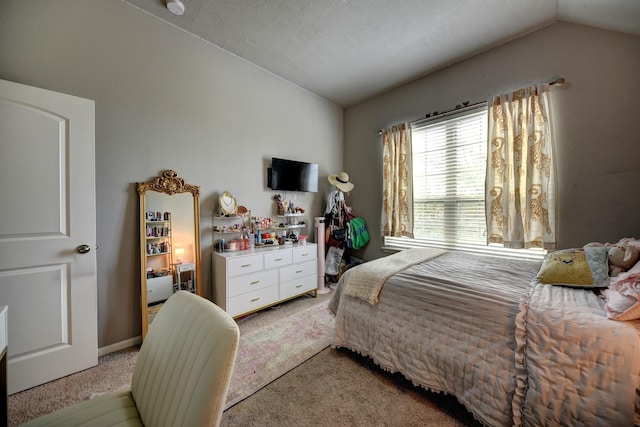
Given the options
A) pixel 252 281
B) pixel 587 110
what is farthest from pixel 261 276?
pixel 587 110

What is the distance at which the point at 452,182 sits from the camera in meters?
2.97

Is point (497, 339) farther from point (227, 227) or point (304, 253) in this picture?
point (227, 227)

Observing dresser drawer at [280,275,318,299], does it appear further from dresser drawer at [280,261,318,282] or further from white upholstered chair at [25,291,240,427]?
white upholstered chair at [25,291,240,427]

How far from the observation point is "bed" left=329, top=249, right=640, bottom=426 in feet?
3.28

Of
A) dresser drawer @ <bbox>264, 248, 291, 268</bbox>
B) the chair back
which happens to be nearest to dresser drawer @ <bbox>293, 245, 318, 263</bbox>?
dresser drawer @ <bbox>264, 248, 291, 268</bbox>

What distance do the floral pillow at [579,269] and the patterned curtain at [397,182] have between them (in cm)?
169

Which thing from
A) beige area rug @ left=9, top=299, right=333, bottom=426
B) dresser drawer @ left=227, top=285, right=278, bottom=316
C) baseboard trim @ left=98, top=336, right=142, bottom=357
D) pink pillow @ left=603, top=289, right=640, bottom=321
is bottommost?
beige area rug @ left=9, top=299, right=333, bottom=426

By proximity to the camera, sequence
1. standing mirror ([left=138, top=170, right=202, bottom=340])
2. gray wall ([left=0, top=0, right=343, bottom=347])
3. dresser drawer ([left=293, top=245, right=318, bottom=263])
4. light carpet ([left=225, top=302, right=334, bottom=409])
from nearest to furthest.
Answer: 1. light carpet ([left=225, top=302, right=334, bottom=409])
2. gray wall ([left=0, top=0, right=343, bottom=347])
3. standing mirror ([left=138, top=170, right=202, bottom=340])
4. dresser drawer ([left=293, top=245, right=318, bottom=263])

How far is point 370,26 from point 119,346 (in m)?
3.60

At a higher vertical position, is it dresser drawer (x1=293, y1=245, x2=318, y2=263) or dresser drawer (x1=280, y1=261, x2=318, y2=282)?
dresser drawer (x1=293, y1=245, x2=318, y2=263)

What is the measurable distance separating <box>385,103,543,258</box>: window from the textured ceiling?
0.71 metres

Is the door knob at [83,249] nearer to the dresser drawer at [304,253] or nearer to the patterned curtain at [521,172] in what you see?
the dresser drawer at [304,253]

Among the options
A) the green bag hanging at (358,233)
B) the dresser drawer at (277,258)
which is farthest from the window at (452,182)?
the dresser drawer at (277,258)

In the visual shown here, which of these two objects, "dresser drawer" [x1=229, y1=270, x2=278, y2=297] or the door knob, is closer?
the door knob
